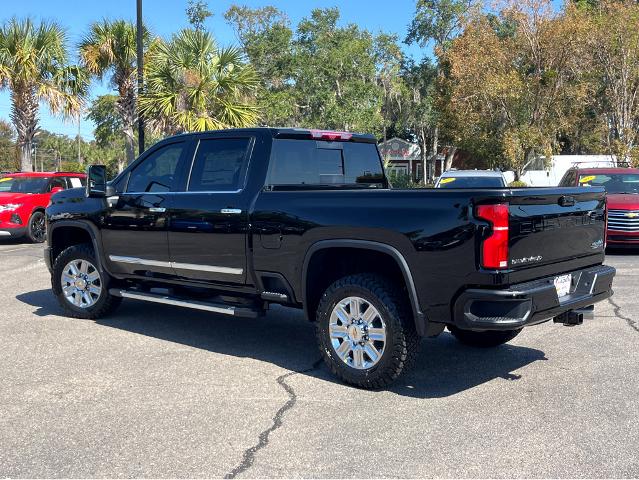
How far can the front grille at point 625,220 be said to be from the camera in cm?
1323

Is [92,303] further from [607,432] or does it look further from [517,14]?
[517,14]

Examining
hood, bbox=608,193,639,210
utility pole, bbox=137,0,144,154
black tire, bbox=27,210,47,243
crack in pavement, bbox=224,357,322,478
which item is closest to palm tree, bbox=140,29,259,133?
utility pole, bbox=137,0,144,154

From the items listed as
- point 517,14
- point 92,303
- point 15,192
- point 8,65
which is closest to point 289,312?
point 92,303

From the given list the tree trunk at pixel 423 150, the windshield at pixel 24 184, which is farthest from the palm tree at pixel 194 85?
the tree trunk at pixel 423 150

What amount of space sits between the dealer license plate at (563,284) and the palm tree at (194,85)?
1485cm

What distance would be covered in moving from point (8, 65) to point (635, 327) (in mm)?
20577

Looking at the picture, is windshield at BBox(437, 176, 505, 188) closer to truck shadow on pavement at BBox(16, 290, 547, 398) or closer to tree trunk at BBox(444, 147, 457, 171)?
truck shadow on pavement at BBox(16, 290, 547, 398)

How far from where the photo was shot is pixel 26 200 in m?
15.9

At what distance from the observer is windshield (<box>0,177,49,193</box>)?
1642 centimetres

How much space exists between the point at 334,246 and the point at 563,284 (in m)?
1.70

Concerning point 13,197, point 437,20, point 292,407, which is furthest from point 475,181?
point 437,20

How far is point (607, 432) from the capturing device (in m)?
4.33

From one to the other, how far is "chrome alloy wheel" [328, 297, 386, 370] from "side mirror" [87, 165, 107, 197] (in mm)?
3111

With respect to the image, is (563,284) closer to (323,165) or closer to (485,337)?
(485,337)
